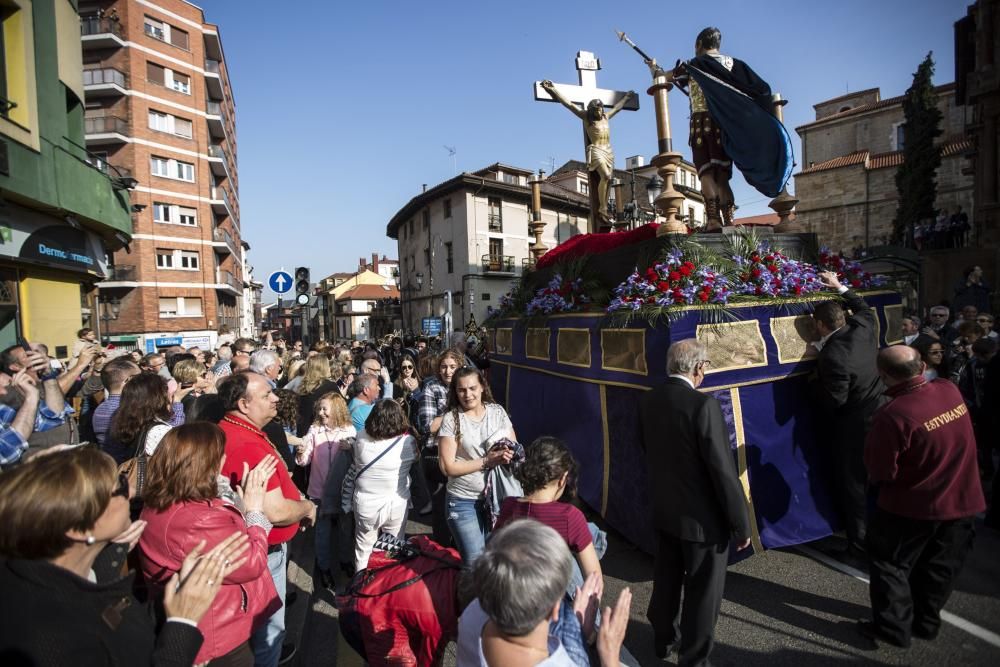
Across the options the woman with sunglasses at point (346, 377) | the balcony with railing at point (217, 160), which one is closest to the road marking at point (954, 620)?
the woman with sunglasses at point (346, 377)

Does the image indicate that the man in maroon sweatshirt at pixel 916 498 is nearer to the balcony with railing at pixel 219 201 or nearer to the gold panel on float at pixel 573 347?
the gold panel on float at pixel 573 347

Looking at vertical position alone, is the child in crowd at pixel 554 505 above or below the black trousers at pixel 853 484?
above

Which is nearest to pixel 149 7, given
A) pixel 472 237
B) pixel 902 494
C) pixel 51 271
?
pixel 472 237

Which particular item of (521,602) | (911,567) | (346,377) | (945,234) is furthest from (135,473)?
(945,234)

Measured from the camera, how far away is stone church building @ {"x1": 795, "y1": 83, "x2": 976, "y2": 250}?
96.4 feet

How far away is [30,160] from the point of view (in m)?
7.76

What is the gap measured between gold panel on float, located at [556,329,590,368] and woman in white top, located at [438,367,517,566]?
1580 mm

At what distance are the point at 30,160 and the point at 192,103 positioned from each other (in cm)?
2334

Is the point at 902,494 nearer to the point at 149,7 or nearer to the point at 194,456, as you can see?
the point at 194,456

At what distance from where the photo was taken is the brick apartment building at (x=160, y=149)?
2422 centimetres

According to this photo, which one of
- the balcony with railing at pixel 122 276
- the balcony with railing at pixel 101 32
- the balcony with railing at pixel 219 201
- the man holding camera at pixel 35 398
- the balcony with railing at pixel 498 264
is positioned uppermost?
the balcony with railing at pixel 101 32

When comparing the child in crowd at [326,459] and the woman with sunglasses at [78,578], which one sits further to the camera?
the child in crowd at [326,459]

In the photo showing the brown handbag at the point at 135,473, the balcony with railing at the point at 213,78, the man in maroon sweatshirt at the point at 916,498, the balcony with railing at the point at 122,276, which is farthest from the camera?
the balcony with railing at the point at 213,78

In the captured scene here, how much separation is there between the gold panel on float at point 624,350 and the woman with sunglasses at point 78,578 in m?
3.11
